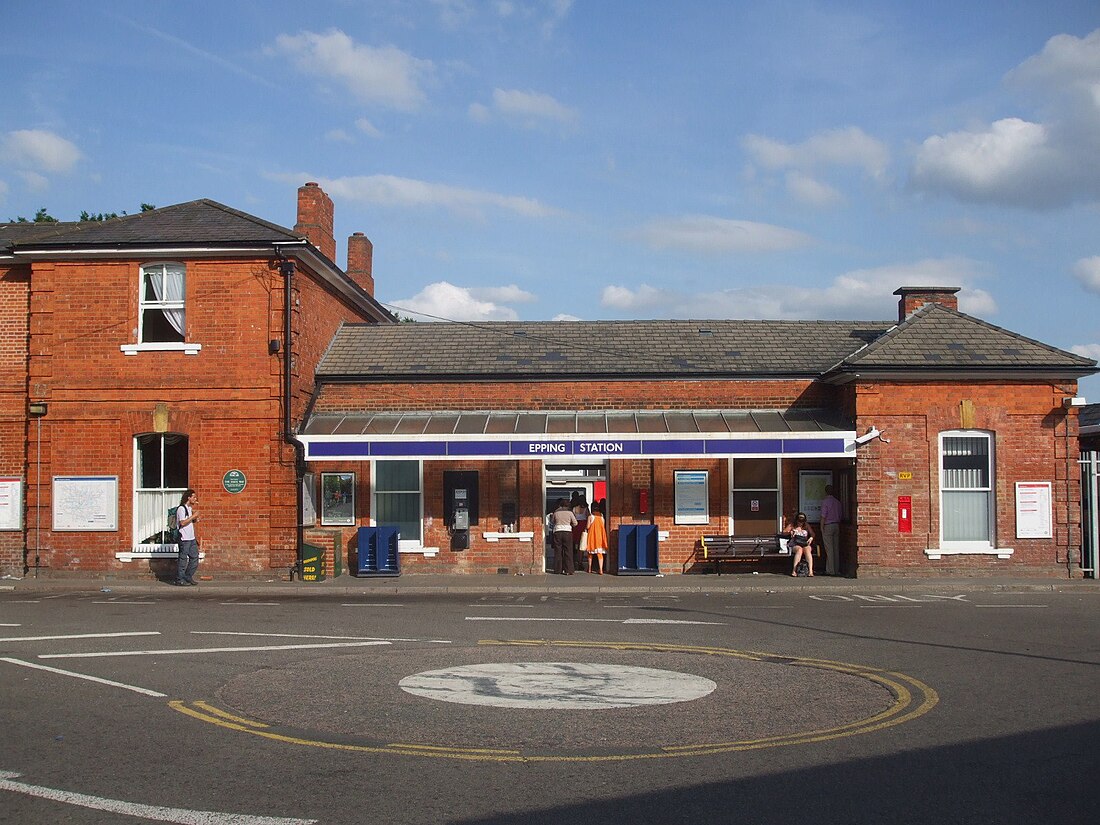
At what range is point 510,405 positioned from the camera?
78.2ft

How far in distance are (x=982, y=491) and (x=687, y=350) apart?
7123 millimetres

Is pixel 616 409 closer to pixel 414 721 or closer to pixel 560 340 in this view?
pixel 560 340

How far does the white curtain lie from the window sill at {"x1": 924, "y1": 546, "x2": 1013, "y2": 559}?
16.3 meters

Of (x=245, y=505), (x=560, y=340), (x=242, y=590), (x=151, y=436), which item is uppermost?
(x=560, y=340)

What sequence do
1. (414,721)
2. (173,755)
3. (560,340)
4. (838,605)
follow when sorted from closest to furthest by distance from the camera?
(173,755), (414,721), (838,605), (560,340)

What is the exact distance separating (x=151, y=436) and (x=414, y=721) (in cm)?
1614

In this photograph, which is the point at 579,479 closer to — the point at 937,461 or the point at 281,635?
the point at 937,461

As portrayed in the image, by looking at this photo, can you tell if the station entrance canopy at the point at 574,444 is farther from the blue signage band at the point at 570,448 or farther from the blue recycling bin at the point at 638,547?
the blue recycling bin at the point at 638,547

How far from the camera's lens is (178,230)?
73.8 ft

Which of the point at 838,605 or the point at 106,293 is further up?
the point at 106,293

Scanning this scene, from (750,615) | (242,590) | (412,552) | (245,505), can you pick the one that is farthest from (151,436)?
(750,615)

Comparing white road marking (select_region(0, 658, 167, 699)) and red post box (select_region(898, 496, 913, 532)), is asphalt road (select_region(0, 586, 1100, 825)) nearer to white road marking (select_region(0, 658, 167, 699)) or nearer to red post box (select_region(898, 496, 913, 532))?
white road marking (select_region(0, 658, 167, 699))

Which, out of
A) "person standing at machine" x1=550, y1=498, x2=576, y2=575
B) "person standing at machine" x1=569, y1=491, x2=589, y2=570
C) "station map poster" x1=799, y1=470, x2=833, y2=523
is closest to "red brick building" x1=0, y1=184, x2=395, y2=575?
"person standing at machine" x1=550, y1=498, x2=576, y2=575

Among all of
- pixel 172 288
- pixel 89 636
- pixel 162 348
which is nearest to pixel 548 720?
pixel 89 636
